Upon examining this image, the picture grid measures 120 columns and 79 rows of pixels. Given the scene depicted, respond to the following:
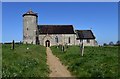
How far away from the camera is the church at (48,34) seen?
86375 mm

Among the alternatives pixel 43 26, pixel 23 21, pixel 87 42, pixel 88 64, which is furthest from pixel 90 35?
pixel 88 64

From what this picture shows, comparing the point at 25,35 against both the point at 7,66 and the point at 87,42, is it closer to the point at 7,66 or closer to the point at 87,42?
the point at 87,42

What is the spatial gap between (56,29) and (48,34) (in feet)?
11.9

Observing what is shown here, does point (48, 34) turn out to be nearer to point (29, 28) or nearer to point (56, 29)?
point (56, 29)

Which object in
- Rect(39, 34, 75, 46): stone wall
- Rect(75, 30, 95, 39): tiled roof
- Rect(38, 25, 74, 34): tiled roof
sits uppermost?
Rect(38, 25, 74, 34): tiled roof

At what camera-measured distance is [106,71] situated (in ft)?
55.7

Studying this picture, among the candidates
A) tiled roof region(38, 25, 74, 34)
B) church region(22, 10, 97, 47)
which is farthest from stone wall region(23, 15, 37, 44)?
tiled roof region(38, 25, 74, 34)

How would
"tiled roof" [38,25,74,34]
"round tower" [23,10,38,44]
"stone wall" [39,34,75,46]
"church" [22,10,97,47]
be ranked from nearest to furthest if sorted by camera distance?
"round tower" [23,10,38,44]
"church" [22,10,97,47]
"stone wall" [39,34,75,46]
"tiled roof" [38,25,74,34]

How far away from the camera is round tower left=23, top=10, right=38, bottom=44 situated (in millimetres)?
86125

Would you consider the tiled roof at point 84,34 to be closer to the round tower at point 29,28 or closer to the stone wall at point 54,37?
the stone wall at point 54,37

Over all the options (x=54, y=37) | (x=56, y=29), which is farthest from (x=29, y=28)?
(x=56, y=29)

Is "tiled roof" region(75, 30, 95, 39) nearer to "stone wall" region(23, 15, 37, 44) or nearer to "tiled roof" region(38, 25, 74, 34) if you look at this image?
"tiled roof" region(38, 25, 74, 34)

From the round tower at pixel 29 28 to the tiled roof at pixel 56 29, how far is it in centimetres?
242

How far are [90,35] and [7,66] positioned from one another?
74677 mm
